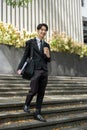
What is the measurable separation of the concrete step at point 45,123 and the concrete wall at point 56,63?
132 inches

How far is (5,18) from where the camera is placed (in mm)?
14469

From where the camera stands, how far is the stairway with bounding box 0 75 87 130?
6809mm

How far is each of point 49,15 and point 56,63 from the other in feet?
14.2

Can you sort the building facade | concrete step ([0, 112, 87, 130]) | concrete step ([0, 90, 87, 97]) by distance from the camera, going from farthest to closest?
1. the building facade
2. concrete step ([0, 90, 87, 97])
3. concrete step ([0, 112, 87, 130])

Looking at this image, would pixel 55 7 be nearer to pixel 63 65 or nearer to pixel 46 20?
pixel 46 20

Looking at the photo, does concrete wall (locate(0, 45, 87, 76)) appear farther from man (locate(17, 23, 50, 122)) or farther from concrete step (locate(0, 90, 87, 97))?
man (locate(17, 23, 50, 122))

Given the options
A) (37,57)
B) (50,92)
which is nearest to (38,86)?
(37,57)

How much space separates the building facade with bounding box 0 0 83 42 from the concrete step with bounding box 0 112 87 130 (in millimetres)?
7334

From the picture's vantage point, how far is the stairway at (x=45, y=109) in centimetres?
681

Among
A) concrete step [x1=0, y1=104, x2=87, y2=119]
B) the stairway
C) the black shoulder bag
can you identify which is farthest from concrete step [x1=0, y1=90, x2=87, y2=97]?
the black shoulder bag

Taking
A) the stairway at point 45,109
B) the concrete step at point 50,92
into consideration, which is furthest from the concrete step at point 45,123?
the concrete step at point 50,92

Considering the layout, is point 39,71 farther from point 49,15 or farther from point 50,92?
point 49,15

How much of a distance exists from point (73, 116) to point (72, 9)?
1110 centimetres

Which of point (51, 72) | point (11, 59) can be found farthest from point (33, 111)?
point (51, 72)
